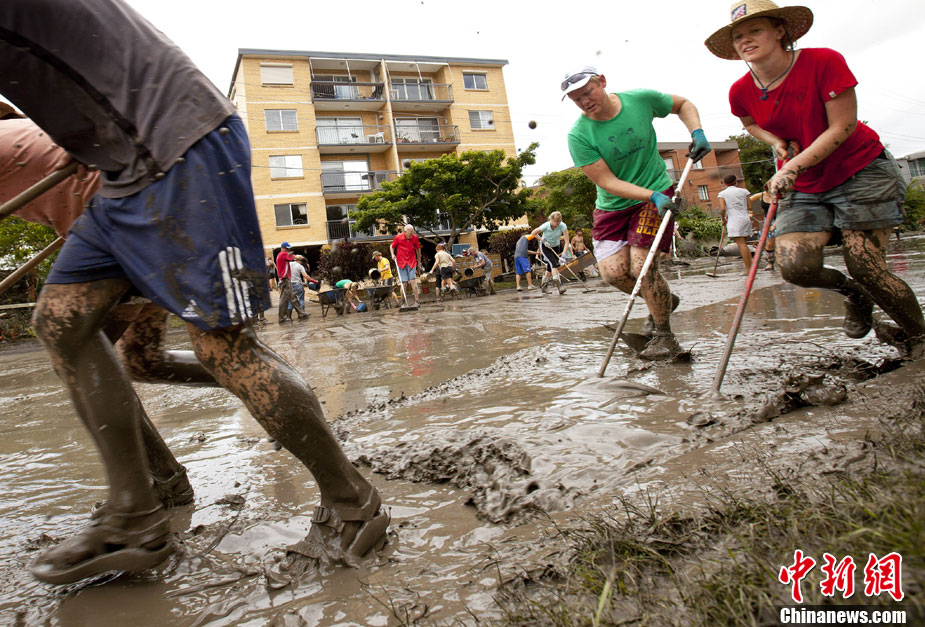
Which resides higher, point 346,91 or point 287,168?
point 346,91

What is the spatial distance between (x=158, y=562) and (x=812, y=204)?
3.27 metres

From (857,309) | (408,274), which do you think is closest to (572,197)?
(408,274)

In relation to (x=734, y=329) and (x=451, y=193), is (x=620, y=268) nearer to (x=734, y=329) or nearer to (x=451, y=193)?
(x=734, y=329)

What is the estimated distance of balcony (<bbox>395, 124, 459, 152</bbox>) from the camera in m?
35.4

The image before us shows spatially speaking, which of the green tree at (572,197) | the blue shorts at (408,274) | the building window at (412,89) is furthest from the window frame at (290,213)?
the blue shorts at (408,274)

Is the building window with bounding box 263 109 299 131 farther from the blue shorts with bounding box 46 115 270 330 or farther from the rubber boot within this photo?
the blue shorts with bounding box 46 115 270 330

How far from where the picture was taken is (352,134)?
34812 mm

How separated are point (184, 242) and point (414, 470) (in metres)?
Answer: 1.09

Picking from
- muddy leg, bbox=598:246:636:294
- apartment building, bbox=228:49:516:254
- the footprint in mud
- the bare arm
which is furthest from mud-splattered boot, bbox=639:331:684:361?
apartment building, bbox=228:49:516:254

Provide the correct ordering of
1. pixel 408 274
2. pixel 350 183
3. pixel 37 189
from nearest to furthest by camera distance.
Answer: pixel 37 189 < pixel 408 274 < pixel 350 183

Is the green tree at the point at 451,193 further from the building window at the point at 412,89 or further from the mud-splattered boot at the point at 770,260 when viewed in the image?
the mud-splattered boot at the point at 770,260

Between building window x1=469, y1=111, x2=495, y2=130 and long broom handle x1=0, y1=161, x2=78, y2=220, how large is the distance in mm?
37857

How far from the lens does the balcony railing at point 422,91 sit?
118ft

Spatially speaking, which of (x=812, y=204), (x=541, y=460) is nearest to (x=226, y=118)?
(x=541, y=460)
